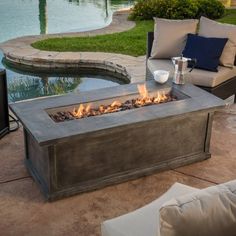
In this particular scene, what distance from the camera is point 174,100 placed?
3396mm

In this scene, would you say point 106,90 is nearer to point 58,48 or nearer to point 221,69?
point 221,69

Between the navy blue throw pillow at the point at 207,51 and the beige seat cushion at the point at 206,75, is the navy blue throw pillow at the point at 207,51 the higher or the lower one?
the higher one

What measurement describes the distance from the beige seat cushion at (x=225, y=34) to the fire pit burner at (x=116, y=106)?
124cm

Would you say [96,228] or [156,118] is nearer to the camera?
[96,228]

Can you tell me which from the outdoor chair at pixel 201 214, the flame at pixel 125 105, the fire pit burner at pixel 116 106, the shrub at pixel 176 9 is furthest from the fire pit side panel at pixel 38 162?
the shrub at pixel 176 9

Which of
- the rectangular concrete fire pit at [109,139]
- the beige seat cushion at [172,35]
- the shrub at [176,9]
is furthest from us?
the shrub at [176,9]

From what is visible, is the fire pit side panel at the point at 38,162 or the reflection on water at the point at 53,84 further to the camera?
the reflection on water at the point at 53,84

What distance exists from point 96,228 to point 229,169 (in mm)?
1260

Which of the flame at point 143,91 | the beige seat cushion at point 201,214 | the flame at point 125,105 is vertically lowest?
the flame at point 125,105

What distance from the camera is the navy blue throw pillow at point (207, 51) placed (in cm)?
437

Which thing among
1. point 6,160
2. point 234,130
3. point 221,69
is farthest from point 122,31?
point 6,160

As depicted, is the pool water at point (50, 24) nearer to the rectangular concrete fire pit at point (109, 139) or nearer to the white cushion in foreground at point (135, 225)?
the rectangular concrete fire pit at point (109, 139)

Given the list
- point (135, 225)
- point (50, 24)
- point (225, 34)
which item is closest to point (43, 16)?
point (50, 24)

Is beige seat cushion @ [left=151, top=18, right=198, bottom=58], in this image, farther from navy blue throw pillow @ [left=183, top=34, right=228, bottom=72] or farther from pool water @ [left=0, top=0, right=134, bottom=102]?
pool water @ [left=0, top=0, right=134, bottom=102]
